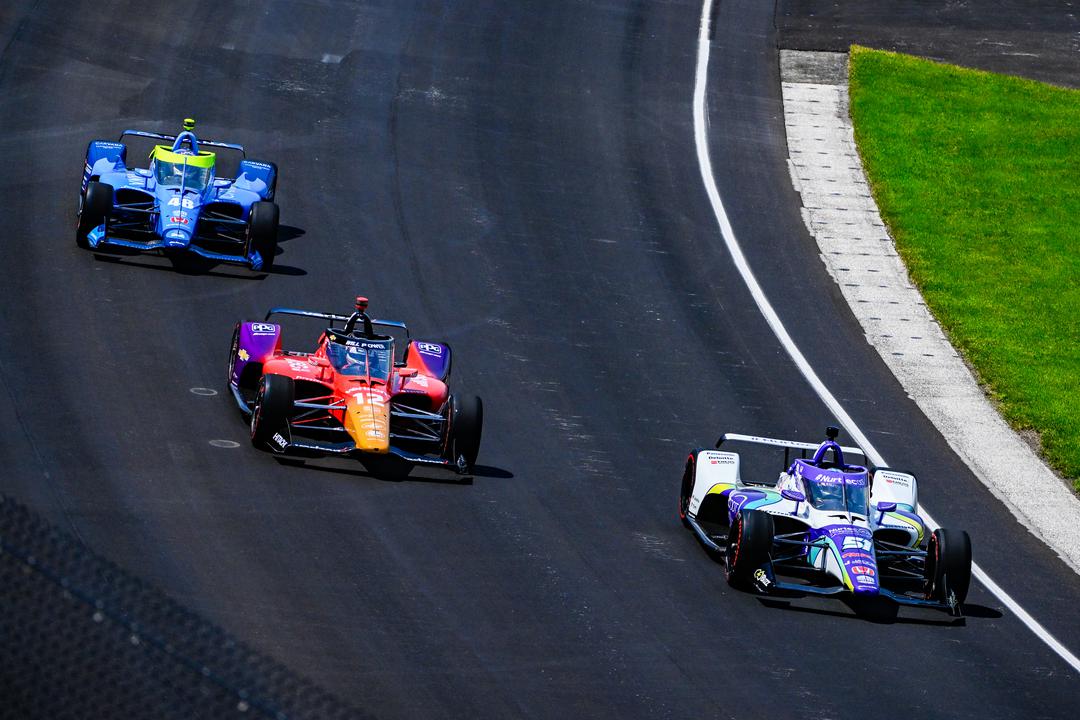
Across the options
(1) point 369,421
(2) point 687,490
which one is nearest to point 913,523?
(2) point 687,490

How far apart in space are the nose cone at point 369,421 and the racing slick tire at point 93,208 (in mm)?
7778

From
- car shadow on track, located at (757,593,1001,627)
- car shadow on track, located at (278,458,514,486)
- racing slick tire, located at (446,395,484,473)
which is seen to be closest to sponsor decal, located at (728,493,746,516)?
car shadow on track, located at (757,593,1001,627)

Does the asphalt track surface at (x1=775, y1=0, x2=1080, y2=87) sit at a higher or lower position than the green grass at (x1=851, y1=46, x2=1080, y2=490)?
higher

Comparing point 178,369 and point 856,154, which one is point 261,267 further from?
point 856,154

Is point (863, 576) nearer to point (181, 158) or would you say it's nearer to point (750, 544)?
point (750, 544)

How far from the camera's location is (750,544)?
18500 millimetres

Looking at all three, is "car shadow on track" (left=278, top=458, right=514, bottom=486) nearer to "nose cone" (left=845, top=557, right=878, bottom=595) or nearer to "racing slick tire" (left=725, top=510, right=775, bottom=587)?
"racing slick tire" (left=725, top=510, right=775, bottom=587)

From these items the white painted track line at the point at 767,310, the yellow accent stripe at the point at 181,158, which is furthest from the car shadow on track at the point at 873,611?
the yellow accent stripe at the point at 181,158

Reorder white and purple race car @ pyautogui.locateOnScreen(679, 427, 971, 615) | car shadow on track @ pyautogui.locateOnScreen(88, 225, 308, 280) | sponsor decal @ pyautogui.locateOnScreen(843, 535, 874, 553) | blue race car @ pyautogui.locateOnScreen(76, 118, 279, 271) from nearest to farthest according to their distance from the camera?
white and purple race car @ pyautogui.locateOnScreen(679, 427, 971, 615) → sponsor decal @ pyautogui.locateOnScreen(843, 535, 874, 553) → blue race car @ pyautogui.locateOnScreen(76, 118, 279, 271) → car shadow on track @ pyautogui.locateOnScreen(88, 225, 308, 280)

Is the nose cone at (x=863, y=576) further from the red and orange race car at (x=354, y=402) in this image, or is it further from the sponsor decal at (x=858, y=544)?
the red and orange race car at (x=354, y=402)

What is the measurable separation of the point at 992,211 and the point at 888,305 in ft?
18.2

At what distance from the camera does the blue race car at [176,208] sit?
86.1 ft

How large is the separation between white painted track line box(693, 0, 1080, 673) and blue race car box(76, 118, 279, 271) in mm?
8562

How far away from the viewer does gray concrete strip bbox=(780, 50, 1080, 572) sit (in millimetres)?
24172
